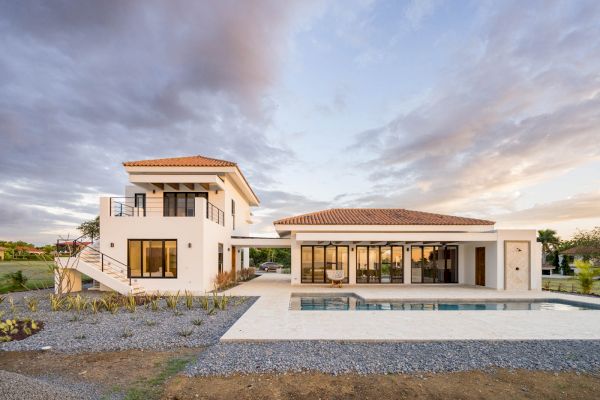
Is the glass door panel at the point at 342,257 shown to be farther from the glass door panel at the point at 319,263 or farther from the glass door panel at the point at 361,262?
the glass door panel at the point at 319,263

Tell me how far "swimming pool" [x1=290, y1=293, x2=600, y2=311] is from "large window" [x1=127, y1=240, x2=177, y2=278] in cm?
639

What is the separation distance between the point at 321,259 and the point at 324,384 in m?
15.4

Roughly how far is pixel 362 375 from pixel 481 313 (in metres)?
7.35

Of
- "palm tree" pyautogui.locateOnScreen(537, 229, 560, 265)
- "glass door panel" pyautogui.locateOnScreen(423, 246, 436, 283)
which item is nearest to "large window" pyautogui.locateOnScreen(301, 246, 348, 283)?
"glass door panel" pyautogui.locateOnScreen(423, 246, 436, 283)

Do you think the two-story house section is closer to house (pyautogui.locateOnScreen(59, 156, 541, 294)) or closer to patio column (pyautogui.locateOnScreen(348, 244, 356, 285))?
house (pyautogui.locateOnScreen(59, 156, 541, 294))

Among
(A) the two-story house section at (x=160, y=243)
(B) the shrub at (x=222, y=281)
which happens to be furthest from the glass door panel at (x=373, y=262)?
(A) the two-story house section at (x=160, y=243)

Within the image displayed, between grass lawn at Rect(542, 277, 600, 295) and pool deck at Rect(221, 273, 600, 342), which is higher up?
pool deck at Rect(221, 273, 600, 342)

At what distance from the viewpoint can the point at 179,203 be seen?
21031mm

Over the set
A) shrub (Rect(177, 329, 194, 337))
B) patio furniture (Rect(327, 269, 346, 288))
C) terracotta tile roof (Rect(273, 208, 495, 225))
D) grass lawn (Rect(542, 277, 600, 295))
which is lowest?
grass lawn (Rect(542, 277, 600, 295))

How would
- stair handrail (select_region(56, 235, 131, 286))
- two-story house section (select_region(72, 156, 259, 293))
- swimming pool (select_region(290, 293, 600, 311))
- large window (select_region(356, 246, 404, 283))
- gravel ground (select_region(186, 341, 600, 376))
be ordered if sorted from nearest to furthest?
gravel ground (select_region(186, 341, 600, 376)) → swimming pool (select_region(290, 293, 600, 311)) → stair handrail (select_region(56, 235, 131, 286)) → two-story house section (select_region(72, 156, 259, 293)) → large window (select_region(356, 246, 404, 283))

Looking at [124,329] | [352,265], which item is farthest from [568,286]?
[124,329]

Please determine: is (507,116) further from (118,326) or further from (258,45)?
(118,326)

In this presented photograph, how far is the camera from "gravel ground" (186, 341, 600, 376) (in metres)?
6.30

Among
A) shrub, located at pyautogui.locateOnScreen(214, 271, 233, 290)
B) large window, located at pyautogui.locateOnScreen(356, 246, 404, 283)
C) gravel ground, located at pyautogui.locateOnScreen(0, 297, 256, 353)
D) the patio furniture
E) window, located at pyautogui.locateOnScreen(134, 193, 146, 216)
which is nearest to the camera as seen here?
gravel ground, located at pyautogui.locateOnScreen(0, 297, 256, 353)
